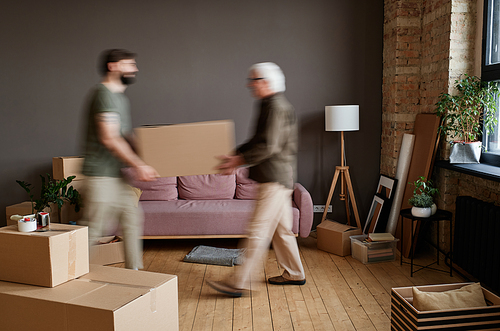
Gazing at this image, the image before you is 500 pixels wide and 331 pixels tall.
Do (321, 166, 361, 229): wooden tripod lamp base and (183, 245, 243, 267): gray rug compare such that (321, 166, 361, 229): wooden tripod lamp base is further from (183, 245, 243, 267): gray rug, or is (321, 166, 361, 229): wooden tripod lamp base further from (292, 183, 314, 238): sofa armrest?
(183, 245, 243, 267): gray rug

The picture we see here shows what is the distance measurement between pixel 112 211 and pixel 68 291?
2.93ft

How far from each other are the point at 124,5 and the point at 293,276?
141 inches

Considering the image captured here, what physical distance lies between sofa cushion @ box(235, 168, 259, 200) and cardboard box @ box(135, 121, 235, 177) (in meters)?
2.03

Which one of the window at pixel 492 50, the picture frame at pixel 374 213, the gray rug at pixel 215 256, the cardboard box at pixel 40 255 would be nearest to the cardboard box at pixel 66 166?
the gray rug at pixel 215 256

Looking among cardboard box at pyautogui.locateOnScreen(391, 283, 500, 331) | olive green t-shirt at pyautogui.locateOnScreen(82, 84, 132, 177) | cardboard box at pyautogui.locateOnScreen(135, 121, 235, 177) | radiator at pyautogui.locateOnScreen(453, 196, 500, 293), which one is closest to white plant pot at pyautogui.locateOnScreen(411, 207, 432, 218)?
radiator at pyautogui.locateOnScreen(453, 196, 500, 293)

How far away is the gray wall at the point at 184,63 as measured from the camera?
489 centimetres

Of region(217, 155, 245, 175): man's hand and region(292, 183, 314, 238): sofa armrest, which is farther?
region(292, 183, 314, 238): sofa armrest

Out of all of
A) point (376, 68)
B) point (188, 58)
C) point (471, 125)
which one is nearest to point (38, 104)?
point (188, 58)

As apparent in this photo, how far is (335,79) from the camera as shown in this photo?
16.4 ft

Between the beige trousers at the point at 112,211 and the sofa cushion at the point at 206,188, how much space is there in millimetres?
1716

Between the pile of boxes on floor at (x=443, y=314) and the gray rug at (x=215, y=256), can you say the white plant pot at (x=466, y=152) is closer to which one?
the pile of boxes on floor at (x=443, y=314)

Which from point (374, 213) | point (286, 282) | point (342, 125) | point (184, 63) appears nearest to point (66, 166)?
point (184, 63)

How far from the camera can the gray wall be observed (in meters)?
4.89

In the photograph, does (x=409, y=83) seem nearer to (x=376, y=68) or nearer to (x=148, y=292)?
(x=376, y=68)
